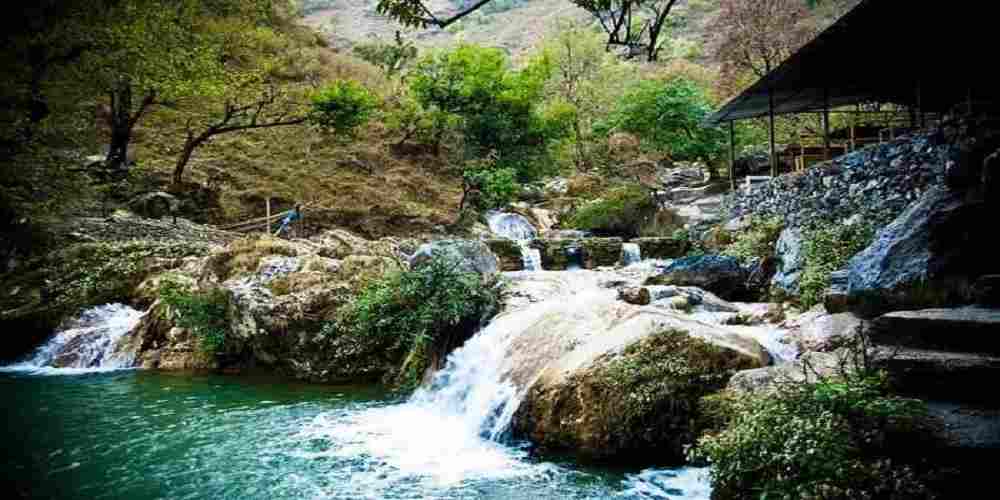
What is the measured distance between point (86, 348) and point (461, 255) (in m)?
8.29

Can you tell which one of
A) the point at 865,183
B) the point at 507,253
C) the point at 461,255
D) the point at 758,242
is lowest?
the point at 507,253

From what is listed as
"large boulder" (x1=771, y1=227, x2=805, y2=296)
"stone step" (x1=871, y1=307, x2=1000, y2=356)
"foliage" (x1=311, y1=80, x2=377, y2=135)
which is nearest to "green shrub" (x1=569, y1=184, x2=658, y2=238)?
"large boulder" (x1=771, y1=227, x2=805, y2=296)

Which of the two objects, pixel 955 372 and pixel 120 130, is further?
pixel 120 130

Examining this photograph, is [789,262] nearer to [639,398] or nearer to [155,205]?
[639,398]

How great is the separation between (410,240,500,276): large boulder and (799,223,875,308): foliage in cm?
538

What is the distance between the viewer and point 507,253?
17000 mm

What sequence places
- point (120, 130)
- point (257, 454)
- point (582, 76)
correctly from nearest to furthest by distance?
point (257, 454), point (120, 130), point (582, 76)

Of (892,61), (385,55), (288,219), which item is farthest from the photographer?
(385,55)

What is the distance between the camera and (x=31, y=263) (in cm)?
1548

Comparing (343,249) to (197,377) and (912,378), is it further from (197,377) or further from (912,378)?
(912,378)

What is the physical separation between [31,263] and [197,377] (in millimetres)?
7156

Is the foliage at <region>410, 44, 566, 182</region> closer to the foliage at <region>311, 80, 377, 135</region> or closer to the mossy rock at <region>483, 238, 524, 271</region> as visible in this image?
the foliage at <region>311, 80, 377, 135</region>

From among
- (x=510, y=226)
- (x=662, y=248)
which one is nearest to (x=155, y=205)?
(x=510, y=226)

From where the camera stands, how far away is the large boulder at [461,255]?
11.5m
